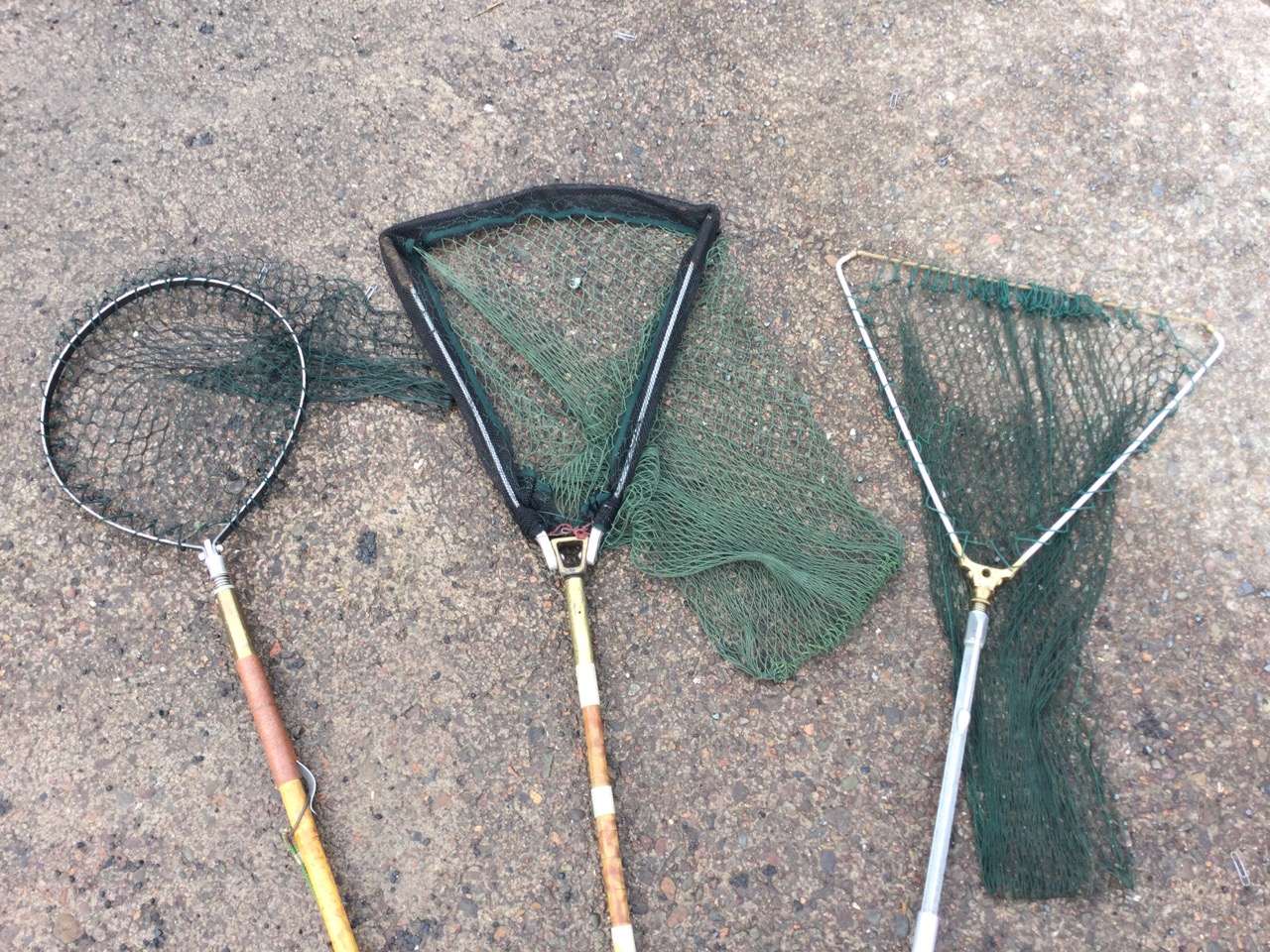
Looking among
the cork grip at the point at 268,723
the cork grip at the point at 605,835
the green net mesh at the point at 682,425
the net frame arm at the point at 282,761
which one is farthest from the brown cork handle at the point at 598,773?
the cork grip at the point at 268,723

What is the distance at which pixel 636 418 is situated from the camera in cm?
260

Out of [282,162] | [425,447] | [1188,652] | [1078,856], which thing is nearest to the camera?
[1078,856]

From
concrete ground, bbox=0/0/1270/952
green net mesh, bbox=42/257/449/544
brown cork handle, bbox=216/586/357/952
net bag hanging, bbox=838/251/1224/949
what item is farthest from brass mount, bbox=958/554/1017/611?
brown cork handle, bbox=216/586/357/952

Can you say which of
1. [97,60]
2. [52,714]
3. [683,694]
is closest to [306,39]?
[97,60]

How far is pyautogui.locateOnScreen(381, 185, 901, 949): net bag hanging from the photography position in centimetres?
254

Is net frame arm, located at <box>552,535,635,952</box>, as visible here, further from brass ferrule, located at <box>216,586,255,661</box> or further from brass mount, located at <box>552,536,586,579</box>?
brass ferrule, located at <box>216,586,255,661</box>

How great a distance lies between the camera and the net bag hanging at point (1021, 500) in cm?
238

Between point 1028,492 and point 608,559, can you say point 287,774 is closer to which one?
point 608,559

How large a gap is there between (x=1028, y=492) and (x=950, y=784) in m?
0.85

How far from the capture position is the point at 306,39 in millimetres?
3102

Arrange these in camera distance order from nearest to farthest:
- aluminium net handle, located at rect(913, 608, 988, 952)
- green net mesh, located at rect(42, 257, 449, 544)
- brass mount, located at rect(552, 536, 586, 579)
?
aluminium net handle, located at rect(913, 608, 988, 952) → brass mount, located at rect(552, 536, 586, 579) → green net mesh, located at rect(42, 257, 449, 544)

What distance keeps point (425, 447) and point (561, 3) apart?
164 centimetres

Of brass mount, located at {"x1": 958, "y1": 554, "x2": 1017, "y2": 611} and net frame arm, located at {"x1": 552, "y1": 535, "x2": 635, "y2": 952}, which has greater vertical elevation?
brass mount, located at {"x1": 958, "y1": 554, "x2": 1017, "y2": 611}

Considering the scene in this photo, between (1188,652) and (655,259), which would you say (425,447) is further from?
(1188,652)
